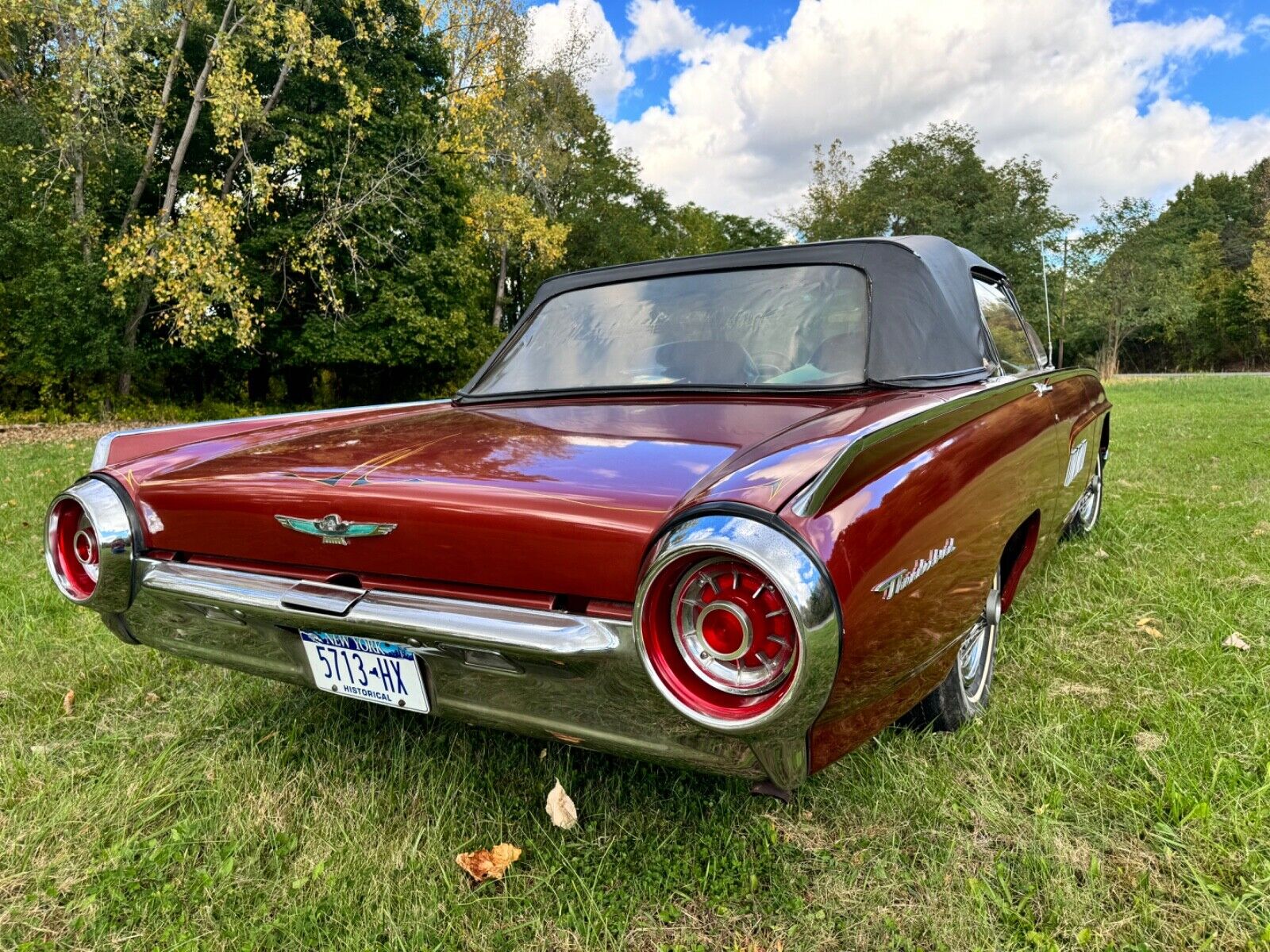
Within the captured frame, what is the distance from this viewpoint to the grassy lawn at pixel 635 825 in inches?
59.7

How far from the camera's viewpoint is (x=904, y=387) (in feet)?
6.70

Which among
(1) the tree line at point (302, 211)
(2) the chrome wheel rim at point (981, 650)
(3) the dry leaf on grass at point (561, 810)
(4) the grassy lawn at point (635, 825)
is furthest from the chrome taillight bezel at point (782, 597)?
(1) the tree line at point (302, 211)

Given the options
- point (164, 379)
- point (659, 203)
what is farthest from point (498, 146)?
point (659, 203)

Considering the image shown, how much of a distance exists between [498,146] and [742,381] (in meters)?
21.2

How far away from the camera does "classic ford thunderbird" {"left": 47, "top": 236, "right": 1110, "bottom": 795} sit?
125 centimetres

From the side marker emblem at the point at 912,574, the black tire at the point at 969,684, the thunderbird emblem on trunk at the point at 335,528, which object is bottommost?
the black tire at the point at 969,684

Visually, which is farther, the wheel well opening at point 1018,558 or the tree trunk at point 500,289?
the tree trunk at point 500,289

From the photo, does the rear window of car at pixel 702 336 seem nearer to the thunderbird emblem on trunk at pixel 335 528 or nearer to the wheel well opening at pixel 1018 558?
the wheel well opening at pixel 1018 558

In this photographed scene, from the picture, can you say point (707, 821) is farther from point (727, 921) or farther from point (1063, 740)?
point (1063, 740)

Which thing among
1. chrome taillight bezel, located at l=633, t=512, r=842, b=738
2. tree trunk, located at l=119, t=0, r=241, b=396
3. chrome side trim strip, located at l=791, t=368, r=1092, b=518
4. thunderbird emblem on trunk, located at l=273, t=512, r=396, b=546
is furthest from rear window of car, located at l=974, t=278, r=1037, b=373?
tree trunk, located at l=119, t=0, r=241, b=396

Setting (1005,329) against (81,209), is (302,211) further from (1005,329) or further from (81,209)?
(1005,329)

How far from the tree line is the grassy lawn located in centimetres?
1067

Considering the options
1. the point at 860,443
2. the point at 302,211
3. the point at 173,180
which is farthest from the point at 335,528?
the point at 302,211

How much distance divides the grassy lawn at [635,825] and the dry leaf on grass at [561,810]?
0.09 feet
